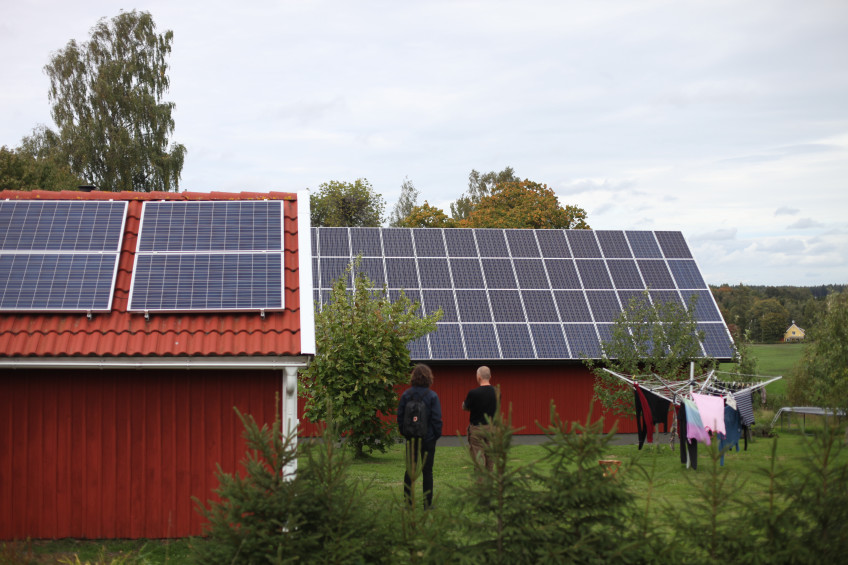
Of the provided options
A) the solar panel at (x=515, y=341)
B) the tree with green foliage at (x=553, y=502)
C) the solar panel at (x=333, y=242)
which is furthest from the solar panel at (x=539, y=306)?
the tree with green foliage at (x=553, y=502)

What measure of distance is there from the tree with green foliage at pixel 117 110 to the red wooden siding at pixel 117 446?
117 feet

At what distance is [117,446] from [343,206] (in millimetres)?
43017

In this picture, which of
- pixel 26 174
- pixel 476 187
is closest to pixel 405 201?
pixel 476 187

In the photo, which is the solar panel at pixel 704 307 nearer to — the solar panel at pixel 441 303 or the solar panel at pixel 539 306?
the solar panel at pixel 539 306

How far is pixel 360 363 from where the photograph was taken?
1716 centimetres

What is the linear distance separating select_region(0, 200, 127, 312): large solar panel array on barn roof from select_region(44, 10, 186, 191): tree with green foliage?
33477 mm

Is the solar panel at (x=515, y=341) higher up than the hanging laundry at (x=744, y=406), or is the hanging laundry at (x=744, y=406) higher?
the solar panel at (x=515, y=341)

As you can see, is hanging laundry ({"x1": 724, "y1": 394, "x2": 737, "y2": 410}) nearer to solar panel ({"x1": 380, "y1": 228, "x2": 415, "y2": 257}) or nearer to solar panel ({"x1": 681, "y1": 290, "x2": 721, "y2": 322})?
solar panel ({"x1": 681, "y1": 290, "x2": 721, "y2": 322})

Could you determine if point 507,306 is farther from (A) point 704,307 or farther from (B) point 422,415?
(B) point 422,415

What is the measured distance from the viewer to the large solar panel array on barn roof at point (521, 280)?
76.9 feet

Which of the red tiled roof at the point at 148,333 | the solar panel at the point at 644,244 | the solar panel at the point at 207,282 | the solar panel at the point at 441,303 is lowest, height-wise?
the red tiled roof at the point at 148,333

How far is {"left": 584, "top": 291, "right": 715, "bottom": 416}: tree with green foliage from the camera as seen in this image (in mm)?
18609

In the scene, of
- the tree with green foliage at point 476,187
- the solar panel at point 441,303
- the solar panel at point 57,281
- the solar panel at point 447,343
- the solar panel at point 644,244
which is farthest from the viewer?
the tree with green foliage at point 476,187

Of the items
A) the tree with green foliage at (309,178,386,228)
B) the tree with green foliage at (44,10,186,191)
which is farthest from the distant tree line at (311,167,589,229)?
the tree with green foliage at (44,10,186,191)
